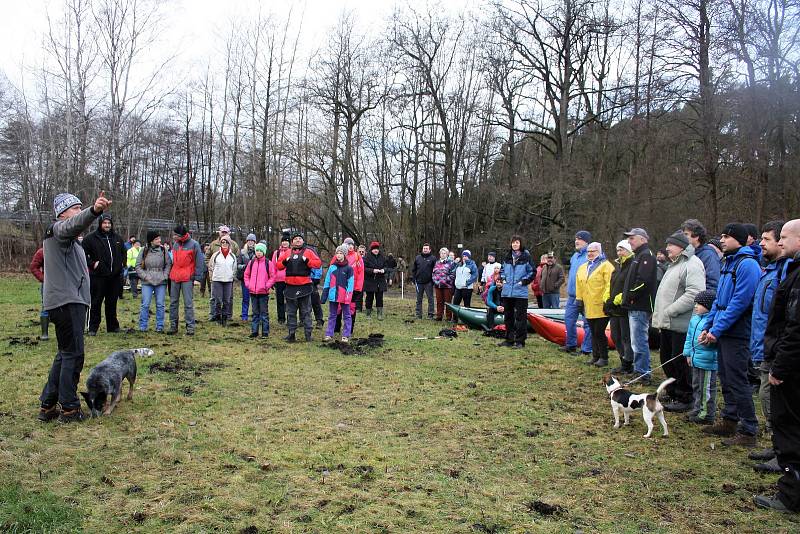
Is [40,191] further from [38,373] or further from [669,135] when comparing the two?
[669,135]

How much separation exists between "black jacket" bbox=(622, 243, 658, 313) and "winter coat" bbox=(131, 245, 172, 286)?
7.37 metres

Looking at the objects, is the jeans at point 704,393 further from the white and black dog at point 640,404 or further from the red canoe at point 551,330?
the red canoe at point 551,330

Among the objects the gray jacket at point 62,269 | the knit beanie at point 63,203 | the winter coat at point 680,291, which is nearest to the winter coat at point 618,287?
the winter coat at point 680,291

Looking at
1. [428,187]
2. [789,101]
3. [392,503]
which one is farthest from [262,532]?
[428,187]

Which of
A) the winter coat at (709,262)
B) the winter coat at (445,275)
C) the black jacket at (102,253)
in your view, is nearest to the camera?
the winter coat at (709,262)

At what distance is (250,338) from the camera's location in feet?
32.7

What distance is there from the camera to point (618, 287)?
7.48 m

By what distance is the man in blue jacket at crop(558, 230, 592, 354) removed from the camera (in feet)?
29.4

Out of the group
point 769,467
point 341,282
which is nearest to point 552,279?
point 341,282

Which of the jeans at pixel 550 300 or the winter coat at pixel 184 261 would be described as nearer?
the winter coat at pixel 184 261

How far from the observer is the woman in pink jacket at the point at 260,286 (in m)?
10.2

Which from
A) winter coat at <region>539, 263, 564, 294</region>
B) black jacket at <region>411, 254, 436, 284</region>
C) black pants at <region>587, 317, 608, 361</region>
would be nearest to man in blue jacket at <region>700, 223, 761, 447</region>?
black pants at <region>587, 317, 608, 361</region>

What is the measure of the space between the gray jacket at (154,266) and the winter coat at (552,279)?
8.15 m

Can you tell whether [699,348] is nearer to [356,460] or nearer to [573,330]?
[356,460]
